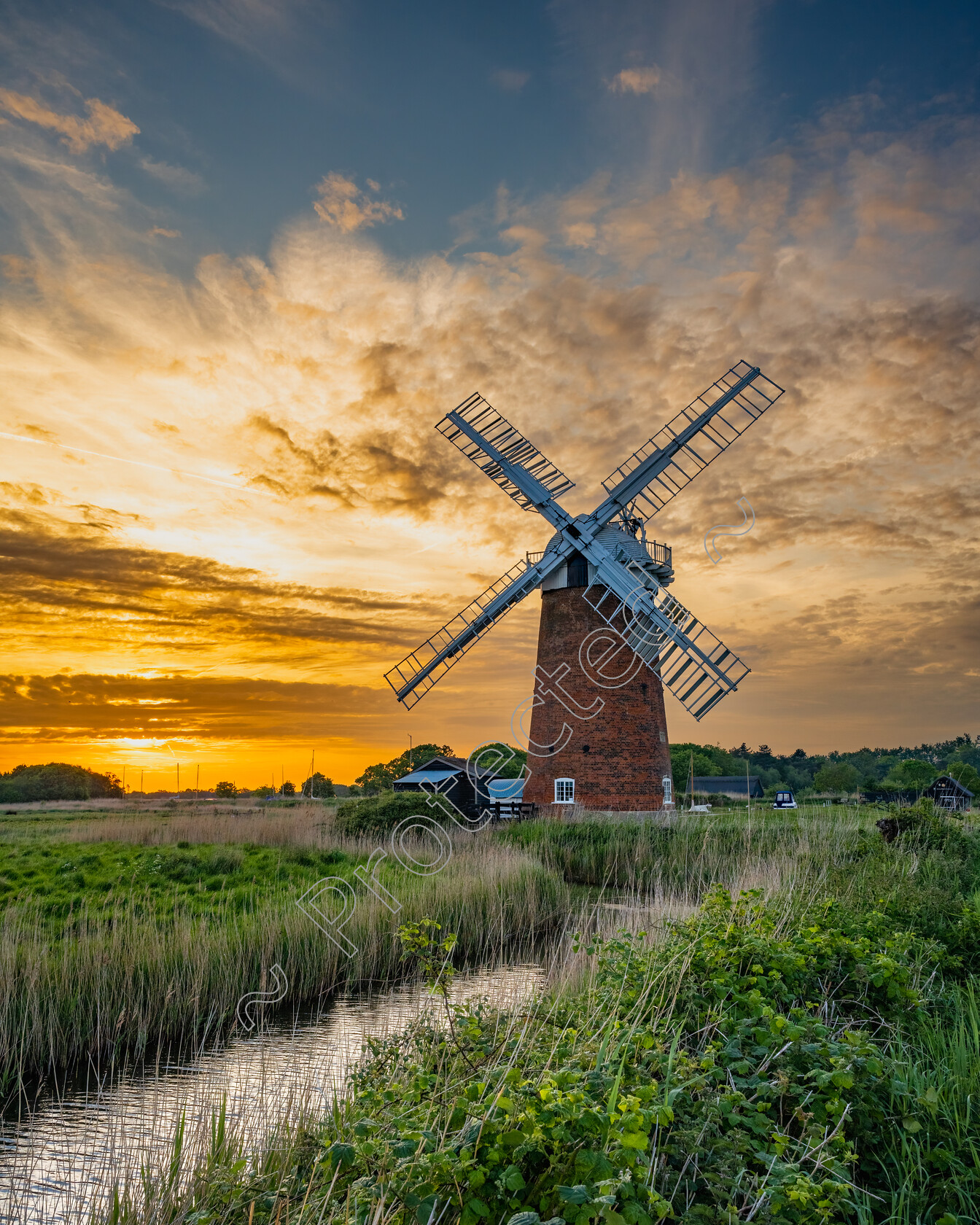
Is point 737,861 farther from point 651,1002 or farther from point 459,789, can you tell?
point 459,789

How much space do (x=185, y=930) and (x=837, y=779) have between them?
195 feet

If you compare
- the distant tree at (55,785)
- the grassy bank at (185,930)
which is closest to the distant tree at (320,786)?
the distant tree at (55,785)

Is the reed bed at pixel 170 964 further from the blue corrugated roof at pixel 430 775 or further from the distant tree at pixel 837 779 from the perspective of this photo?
the distant tree at pixel 837 779

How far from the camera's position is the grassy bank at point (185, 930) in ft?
24.1

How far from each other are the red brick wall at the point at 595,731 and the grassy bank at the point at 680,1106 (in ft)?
39.5

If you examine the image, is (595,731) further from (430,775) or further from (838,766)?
(838,766)

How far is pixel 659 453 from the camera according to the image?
64.4ft

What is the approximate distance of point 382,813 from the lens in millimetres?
17594

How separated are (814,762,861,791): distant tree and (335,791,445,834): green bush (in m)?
47.5

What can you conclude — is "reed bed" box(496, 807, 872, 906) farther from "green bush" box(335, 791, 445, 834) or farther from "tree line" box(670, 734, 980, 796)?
"tree line" box(670, 734, 980, 796)

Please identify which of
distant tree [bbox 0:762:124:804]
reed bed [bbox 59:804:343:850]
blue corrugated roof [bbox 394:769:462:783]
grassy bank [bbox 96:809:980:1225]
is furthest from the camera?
distant tree [bbox 0:762:124:804]

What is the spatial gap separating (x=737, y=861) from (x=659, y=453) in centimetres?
1083

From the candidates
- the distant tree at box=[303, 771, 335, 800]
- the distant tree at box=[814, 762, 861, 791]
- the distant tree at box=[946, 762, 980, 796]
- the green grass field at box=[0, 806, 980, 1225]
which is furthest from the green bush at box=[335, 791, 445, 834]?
the distant tree at box=[814, 762, 861, 791]

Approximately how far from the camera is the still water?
4.48 m
